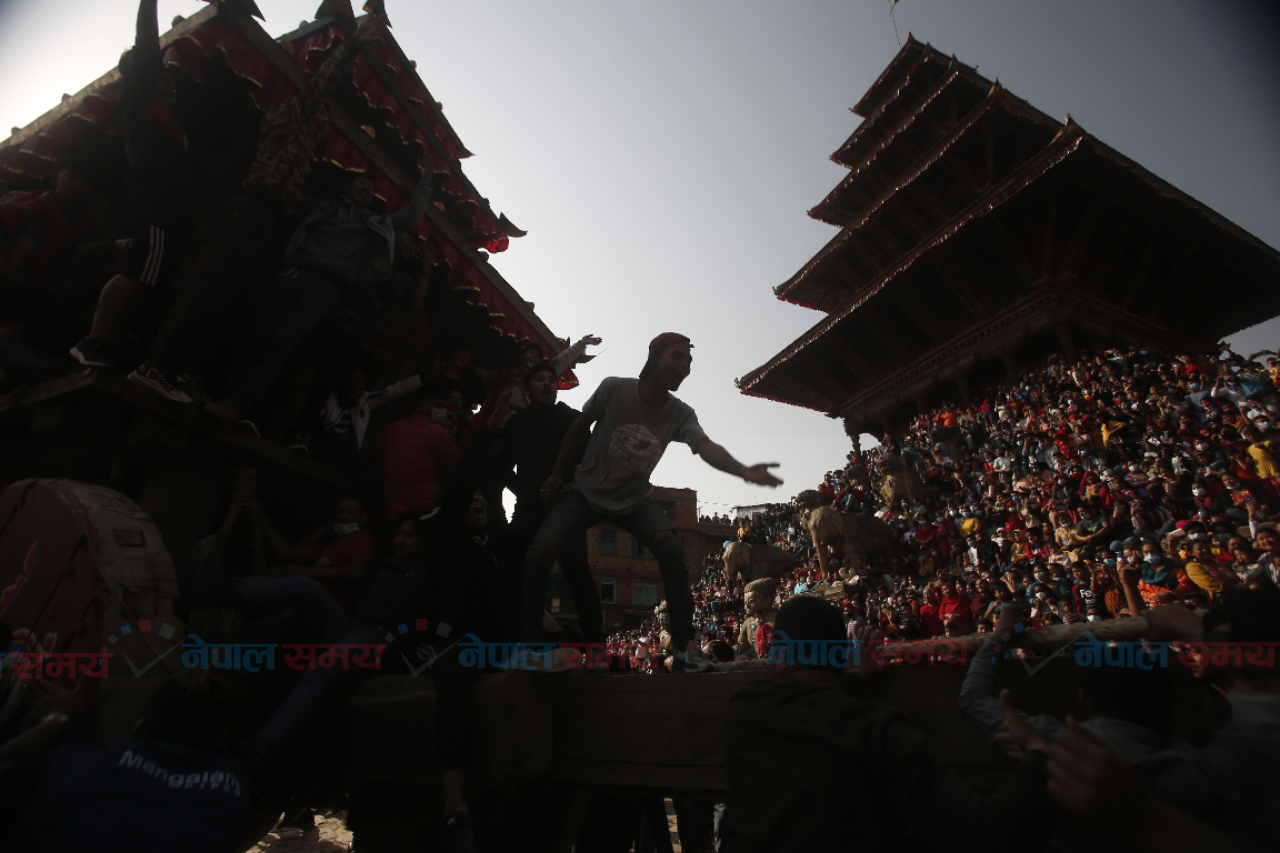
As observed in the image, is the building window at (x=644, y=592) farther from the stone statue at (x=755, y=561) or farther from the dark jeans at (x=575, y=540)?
the dark jeans at (x=575, y=540)

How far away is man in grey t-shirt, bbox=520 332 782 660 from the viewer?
2775 mm

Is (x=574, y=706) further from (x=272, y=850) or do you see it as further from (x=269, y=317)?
(x=272, y=850)

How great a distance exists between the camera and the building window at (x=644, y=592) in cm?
3862

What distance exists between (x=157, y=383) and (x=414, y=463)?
1.30 metres

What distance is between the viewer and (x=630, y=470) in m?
2.90

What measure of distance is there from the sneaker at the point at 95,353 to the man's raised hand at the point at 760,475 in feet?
10.1

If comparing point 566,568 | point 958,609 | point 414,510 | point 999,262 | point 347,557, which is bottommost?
point 958,609

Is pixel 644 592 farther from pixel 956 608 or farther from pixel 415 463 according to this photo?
pixel 415 463

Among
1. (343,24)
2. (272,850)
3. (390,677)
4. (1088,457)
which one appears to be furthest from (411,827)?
(1088,457)

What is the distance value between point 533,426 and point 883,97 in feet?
78.0

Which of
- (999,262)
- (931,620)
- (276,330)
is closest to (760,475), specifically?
(276,330)

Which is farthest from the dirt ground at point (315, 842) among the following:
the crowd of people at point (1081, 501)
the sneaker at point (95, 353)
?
the crowd of people at point (1081, 501)

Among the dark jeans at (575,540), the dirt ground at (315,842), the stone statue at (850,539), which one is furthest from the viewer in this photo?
the stone statue at (850,539)

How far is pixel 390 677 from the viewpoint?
2.43 m
